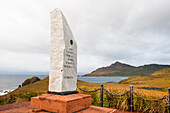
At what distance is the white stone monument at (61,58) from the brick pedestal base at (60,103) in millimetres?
351

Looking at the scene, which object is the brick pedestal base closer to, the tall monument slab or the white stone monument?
the tall monument slab

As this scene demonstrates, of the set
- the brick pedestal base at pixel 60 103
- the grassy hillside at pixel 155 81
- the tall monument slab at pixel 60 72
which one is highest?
the tall monument slab at pixel 60 72

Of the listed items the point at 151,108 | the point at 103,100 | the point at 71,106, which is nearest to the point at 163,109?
the point at 151,108

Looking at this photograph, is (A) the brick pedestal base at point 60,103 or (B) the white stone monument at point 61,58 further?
(B) the white stone monument at point 61,58

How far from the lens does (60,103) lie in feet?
11.3

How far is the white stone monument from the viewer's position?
13.3 ft

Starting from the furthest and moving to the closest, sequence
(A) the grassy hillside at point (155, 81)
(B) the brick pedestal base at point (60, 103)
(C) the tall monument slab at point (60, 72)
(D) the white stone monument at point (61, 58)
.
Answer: (A) the grassy hillside at point (155, 81) → (D) the white stone monument at point (61, 58) → (C) the tall monument slab at point (60, 72) → (B) the brick pedestal base at point (60, 103)

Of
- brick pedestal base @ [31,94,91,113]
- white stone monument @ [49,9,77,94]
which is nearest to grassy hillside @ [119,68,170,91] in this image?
brick pedestal base @ [31,94,91,113]

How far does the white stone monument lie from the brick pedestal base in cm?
35

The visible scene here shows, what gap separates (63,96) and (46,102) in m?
0.55

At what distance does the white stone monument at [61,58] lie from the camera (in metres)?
4.06

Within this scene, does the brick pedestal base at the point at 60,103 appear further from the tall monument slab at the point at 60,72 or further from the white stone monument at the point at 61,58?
the white stone monument at the point at 61,58

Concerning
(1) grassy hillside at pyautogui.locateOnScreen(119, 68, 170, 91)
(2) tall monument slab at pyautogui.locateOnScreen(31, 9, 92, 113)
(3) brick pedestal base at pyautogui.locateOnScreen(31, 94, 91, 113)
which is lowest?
(1) grassy hillside at pyautogui.locateOnScreen(119, 68, 170, 91)

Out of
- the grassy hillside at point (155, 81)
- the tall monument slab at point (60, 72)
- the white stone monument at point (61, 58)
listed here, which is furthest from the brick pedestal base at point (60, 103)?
the grassy hillside at point (155, 81)
